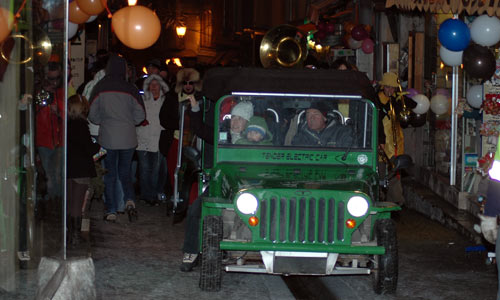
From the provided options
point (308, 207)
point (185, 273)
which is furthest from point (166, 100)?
point (308, 207)

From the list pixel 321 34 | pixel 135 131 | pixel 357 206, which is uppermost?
pixel 321 34

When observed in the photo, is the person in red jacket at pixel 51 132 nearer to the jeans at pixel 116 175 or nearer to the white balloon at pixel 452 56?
the jeans at pixel 116 175

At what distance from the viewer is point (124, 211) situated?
11680 millimetres

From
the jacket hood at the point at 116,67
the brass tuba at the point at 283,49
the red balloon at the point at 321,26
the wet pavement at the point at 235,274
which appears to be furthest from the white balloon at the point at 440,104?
the red balloon at the point at 321,26

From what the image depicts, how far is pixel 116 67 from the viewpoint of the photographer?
11258mm

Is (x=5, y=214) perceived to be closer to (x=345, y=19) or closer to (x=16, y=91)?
(x=16, y=91)

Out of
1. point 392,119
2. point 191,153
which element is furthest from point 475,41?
point 191,153

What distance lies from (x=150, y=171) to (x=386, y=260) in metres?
6.30

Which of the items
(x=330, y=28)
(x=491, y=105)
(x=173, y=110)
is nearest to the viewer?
(x=491, y=105)

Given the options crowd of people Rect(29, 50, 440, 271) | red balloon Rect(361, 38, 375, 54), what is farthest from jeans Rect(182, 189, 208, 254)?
red balloon Rect(361, 38, 375, 54)

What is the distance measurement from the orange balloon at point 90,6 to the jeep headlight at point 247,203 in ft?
17.4

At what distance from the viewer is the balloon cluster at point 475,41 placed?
9898 millimetres

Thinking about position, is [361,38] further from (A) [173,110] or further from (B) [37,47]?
(B) [37,47]

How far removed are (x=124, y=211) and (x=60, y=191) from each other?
5.26 m
